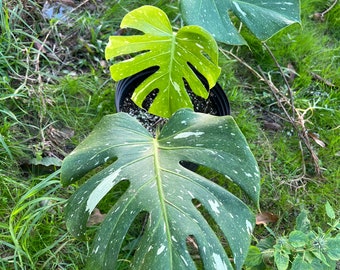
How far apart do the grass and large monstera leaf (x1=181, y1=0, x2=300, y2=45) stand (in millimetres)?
616

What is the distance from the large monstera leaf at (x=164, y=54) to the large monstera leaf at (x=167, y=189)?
245 mm

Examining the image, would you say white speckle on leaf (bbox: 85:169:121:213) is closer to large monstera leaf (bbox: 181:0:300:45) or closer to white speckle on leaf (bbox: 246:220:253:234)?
white speckle on leaf (bbox: 246:220:253:234)

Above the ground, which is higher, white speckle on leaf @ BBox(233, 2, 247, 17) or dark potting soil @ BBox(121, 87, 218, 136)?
white speckle on leaf @ BBox(233, 2, 247, 17)

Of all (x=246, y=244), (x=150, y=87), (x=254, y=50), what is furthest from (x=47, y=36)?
(x=246, y=244)

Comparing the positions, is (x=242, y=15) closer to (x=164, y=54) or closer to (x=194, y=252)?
(x=164, y=54)

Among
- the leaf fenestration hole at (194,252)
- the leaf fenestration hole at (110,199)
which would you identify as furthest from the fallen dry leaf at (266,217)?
the leaf fenestration hole at (110,199)

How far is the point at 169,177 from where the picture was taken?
1202mm

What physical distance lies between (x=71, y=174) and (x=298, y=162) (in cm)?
112

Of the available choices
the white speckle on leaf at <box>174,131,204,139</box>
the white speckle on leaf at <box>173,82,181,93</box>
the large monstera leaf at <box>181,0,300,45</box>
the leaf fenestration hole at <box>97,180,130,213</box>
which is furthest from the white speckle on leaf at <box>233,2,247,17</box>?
the leaf fenestration hole at <box>97,180,130,213</box>

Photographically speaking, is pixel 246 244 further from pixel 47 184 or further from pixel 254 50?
pixel 254 50

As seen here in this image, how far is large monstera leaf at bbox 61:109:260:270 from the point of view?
108cm

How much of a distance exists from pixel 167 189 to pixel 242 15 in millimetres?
656

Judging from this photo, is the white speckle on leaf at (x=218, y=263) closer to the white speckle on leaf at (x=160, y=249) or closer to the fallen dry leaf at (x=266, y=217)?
the white speckle on leaf at (x=160, y=249)

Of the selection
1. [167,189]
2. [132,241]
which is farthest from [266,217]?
[167,189]
